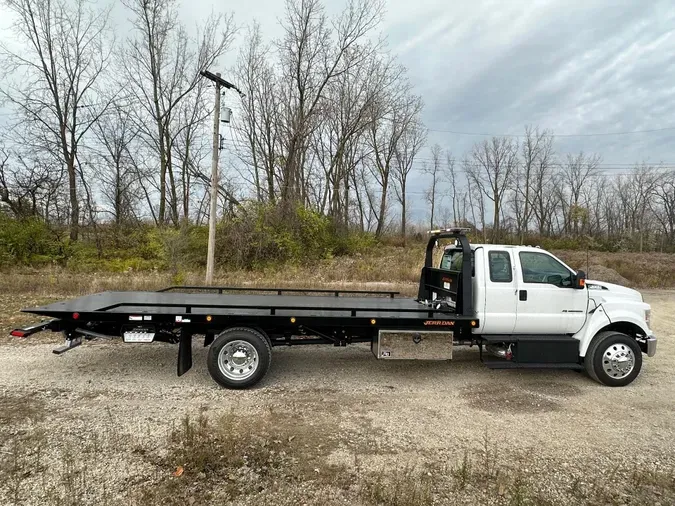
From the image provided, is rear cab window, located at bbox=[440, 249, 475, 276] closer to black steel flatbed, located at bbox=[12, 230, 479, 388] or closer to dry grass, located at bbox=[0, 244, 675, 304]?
black steel flatbed, located at bbox=[12, 230, 479, 388]

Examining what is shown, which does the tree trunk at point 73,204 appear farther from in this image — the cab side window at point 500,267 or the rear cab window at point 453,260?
the cab side window at point 500,267

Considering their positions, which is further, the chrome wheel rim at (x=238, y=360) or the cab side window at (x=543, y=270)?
the cab side window at (x=543, y=270)

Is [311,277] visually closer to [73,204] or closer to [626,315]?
[626,315]

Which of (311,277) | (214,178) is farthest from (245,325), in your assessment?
(311,277)

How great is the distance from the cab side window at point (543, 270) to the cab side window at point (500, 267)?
0.21m

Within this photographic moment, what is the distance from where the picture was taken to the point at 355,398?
16.5ft

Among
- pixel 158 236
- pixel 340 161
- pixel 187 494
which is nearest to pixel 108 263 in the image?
pixel 158 236

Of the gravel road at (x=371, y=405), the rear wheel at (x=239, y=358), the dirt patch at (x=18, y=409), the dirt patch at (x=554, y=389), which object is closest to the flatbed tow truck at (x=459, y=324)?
the rear wheel at (x=239, y=358)

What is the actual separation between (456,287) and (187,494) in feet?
14.0

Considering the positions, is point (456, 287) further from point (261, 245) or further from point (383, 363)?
point (261, 245)

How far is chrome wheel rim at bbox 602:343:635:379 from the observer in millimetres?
5586

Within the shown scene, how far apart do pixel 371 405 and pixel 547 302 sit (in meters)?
3.00

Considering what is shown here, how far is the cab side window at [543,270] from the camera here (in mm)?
5754

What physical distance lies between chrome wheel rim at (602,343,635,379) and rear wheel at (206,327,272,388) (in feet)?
15.4
